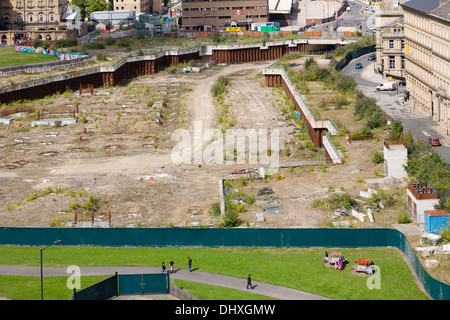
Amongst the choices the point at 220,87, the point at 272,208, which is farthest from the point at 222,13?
the point at 272,208

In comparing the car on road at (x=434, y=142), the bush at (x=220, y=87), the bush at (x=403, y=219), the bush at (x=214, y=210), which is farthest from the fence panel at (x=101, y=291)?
the bush at (x=220, y=87)

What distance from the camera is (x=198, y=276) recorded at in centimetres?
5109

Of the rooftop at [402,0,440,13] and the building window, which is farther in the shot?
the building window

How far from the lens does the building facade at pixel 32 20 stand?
167000 millimetres

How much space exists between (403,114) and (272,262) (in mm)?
38184

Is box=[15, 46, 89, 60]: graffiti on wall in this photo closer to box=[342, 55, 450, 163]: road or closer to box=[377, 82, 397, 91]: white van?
box=[342, 55, 450, 163]: road

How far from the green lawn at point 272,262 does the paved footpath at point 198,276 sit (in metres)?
0.68

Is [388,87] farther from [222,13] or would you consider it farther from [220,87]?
[222,13]

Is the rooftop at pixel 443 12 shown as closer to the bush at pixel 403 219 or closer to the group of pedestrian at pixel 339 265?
the bush at pixel 403 219

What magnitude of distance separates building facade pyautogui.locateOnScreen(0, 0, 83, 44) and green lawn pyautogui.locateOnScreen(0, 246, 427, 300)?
11593cm

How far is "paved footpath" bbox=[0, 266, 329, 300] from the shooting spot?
1885 inches

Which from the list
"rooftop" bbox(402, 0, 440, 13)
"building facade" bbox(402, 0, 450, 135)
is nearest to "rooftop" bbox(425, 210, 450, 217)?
"building facade" bbox(402, 0, 450, 135)

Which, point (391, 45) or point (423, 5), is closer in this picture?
point (423, 5)

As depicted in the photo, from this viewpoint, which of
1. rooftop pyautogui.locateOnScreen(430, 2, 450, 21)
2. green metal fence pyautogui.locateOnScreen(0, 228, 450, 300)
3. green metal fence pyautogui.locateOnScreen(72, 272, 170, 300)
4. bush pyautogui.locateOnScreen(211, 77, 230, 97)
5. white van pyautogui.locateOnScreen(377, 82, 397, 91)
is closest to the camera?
green metal fence pyautogui.locateOnScreen(72, 272, 170, 300)
